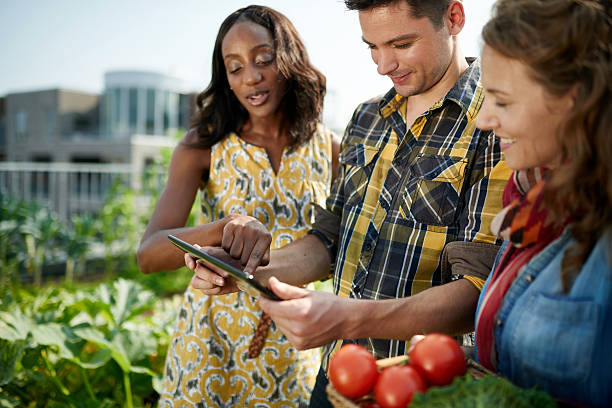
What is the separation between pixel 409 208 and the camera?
5.40 feet

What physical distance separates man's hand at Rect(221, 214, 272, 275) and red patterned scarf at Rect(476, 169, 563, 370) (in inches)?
31.3

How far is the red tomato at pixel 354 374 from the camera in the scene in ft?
3.38

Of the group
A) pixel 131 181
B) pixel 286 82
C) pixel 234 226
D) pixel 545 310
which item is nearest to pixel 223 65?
pixel 286 82

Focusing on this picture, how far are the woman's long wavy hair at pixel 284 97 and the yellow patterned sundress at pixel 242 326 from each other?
0.10 meters

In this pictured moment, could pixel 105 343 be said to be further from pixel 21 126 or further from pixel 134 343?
pixel 21 126

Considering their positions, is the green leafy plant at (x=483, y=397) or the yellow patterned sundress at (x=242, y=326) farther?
the yellow patterned sundress at (x=242, y=326)

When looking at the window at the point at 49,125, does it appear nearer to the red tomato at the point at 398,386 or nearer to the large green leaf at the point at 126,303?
the large green leaf at the point at 126,303

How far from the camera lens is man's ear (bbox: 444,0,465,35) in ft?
5.52

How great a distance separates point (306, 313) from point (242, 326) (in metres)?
1.11

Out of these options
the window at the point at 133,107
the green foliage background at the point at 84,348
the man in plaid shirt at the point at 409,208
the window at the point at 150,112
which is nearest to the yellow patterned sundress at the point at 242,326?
the man in plaid shirt at the point at 409,208

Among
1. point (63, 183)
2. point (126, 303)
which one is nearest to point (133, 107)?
point (63, 183)

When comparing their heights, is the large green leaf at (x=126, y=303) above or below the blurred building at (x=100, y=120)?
above

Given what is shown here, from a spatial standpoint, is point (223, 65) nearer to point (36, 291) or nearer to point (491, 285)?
point (491, 285)

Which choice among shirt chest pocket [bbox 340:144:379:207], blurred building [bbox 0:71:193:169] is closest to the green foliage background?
shirt chest pocket [bbox 340:144:379:207]
